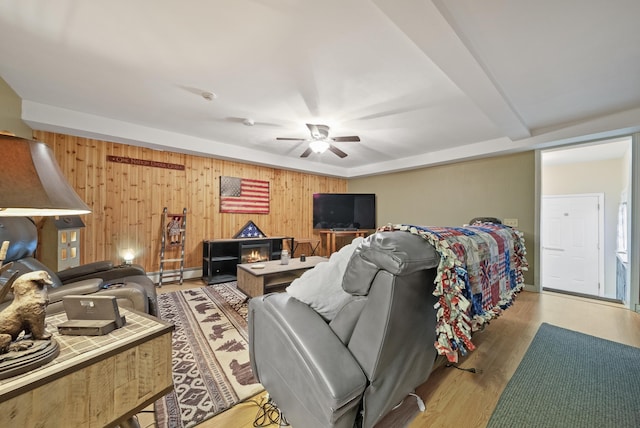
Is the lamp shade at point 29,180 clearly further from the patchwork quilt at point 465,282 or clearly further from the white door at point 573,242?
the white door at point 573,242

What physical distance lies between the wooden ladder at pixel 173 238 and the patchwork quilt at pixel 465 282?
390cm

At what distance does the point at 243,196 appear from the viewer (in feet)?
16.2

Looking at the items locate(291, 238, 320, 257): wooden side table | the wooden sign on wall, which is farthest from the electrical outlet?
the wooden sign on wall

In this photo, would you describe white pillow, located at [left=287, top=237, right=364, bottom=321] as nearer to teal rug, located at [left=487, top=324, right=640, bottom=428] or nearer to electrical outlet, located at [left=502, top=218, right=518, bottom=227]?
teal rug, located at [left=487, top=324, right=640, bottom=428]

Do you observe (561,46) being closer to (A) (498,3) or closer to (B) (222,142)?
(A) (498,3)

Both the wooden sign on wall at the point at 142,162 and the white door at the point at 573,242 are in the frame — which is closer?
the wooden sign on wall at the point at 142,162

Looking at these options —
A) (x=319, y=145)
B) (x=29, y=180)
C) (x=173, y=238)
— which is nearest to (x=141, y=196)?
(x=173, y=238)

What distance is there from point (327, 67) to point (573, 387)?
290 centimetres

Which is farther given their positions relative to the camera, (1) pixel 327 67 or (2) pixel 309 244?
(2) pixel 309 244

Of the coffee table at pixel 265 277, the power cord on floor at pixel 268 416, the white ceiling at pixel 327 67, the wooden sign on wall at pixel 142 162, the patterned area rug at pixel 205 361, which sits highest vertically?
the white ceiling at pixel 327 67

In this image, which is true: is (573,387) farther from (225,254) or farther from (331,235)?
(331,235)

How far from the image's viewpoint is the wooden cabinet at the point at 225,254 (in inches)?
167

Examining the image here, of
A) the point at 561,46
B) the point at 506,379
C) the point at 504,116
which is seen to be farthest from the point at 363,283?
the point at 504,116

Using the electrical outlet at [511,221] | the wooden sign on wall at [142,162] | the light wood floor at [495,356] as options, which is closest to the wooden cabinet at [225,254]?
the wooden sign on wall at [142,162]
